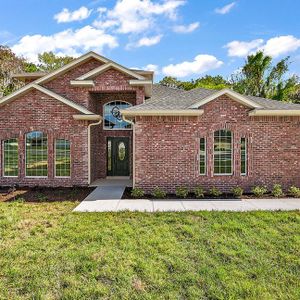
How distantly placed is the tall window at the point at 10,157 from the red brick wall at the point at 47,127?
8.7 inches

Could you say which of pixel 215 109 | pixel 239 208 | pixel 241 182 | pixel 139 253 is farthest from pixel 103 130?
pixel 139 253

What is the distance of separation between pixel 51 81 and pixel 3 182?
5.70m

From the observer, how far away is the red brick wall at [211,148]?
1127 centimetres

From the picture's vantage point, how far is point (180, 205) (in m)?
9.45

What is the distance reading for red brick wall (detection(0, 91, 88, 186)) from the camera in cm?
1275

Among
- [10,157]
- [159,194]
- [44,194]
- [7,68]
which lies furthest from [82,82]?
[7,68]

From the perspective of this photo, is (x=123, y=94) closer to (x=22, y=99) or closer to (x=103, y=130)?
(x=103, y=130)

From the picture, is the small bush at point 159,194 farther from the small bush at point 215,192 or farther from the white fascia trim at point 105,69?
the white fascia trim at point 105,69

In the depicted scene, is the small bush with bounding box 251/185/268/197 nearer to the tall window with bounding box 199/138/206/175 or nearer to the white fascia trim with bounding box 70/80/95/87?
the tall window with bounding box 199/138/206/175

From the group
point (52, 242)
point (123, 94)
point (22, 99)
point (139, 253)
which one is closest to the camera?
point (139, 253)

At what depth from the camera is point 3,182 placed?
13.0 meters

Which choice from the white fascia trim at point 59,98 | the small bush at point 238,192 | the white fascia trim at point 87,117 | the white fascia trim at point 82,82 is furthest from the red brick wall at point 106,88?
the small bush at point 238,192

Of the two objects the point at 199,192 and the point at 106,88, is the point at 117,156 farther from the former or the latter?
the point at 199,192

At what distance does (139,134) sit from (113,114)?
187 inches
